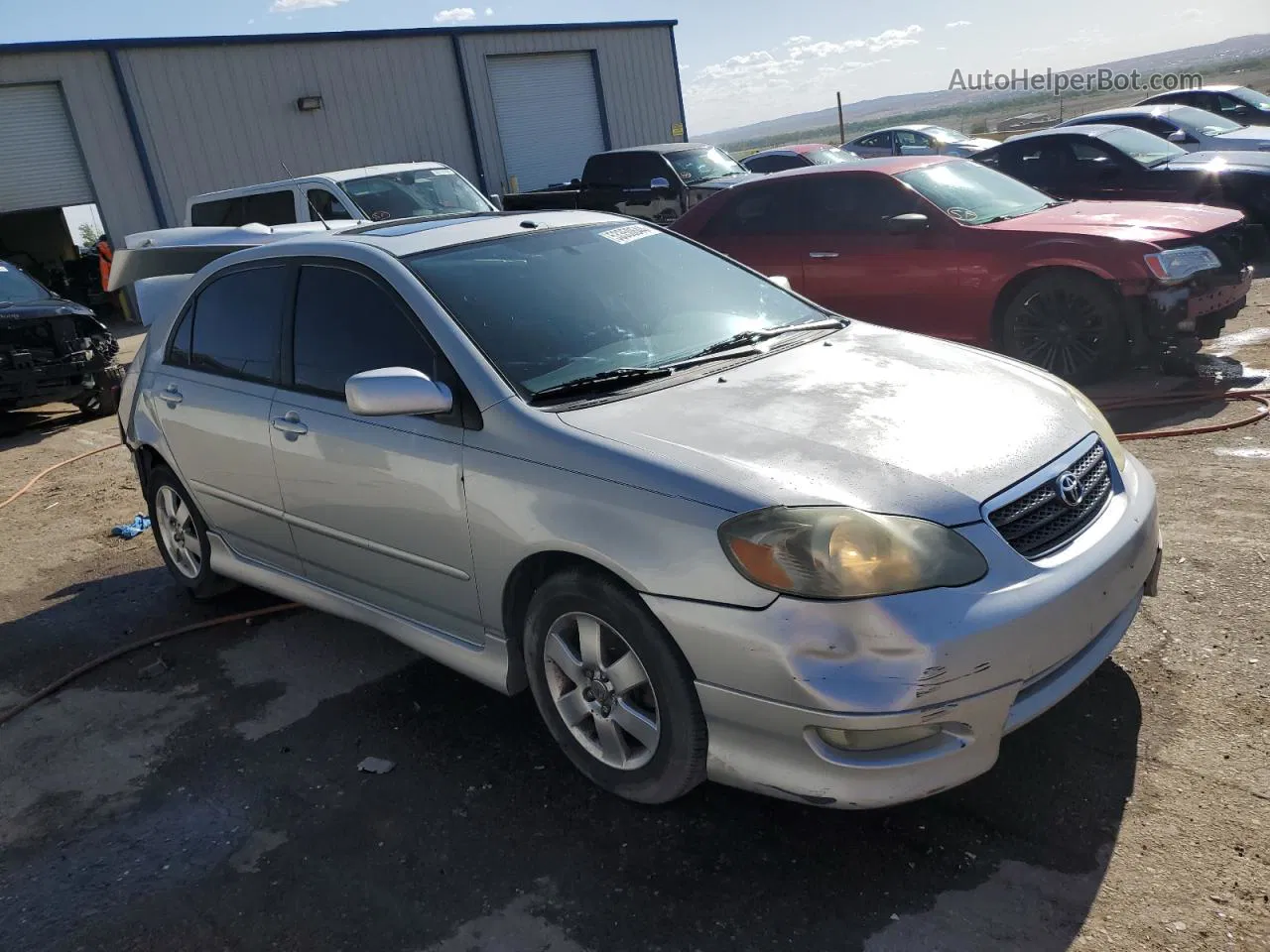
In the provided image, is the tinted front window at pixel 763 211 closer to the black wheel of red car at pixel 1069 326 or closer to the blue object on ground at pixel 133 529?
the black wheel of red car at pixel 1069 326

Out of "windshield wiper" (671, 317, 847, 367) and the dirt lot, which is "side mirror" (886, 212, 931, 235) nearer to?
"windshield wiper" (671, 317, 847, 367)

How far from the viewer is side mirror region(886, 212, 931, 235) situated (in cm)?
710

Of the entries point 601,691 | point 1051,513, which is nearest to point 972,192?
point 1051,513

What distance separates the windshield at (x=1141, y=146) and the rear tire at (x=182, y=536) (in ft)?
30.2

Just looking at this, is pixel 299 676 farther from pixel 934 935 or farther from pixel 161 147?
pixel 161 147

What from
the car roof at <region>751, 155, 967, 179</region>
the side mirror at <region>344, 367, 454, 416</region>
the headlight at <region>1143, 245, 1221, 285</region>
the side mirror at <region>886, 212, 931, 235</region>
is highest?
the car roof at <region>751, 155, 967, 179</region>

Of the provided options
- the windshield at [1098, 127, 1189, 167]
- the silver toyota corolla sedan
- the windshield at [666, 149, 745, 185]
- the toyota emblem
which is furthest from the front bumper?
the windshield at [666, 149, 745, 185]

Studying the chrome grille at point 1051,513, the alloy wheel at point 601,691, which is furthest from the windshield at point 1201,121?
the alloy wheel at point 601,691

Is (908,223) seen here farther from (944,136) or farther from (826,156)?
(944,136)

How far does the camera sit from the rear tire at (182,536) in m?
4.80

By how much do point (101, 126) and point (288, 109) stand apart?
A: 11.1 feet

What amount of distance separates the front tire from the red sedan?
4.92 meters

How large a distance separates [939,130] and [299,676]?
2192cm

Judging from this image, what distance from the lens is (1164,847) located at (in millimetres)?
2574
